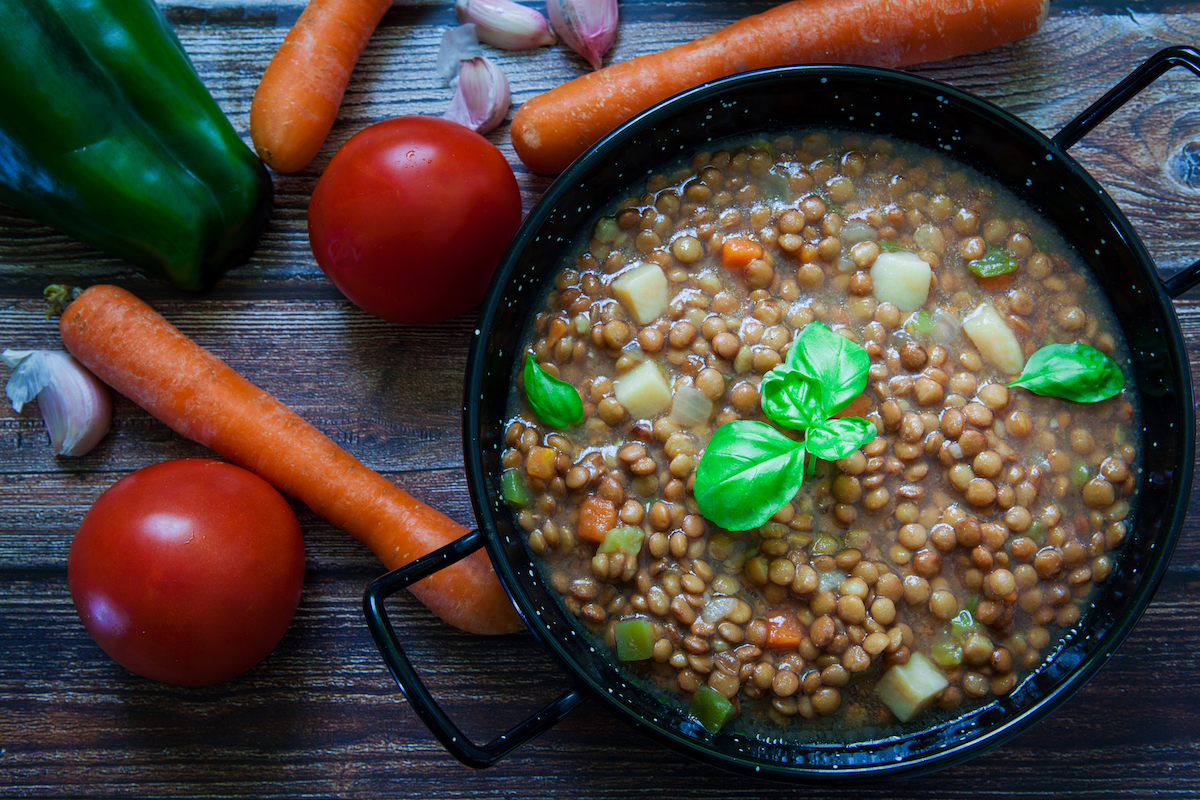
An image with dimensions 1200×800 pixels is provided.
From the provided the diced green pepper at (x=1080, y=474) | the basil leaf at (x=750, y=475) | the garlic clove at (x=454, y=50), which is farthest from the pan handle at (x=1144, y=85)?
the garlic clove at (x=454, y=50)

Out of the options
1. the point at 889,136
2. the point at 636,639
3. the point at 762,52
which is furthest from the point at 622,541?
the point at 762,52

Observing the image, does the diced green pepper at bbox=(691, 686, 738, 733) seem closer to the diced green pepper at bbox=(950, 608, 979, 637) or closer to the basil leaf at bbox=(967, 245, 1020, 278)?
the diced green pepper at bbox=(950, 608, 979, 637)

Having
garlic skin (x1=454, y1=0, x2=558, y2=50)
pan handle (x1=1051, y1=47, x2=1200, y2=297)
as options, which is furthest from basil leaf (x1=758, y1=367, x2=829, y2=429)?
garlic skin (x1=454, y1=0, x2=558, y2=50)

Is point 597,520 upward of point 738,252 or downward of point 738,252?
downward

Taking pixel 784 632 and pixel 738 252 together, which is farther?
pixel 738 252

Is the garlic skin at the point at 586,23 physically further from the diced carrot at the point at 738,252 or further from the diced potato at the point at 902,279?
the diced potato at the point at 902,279

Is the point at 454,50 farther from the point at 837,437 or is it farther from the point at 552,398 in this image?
the point at 837,437
